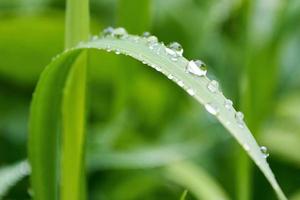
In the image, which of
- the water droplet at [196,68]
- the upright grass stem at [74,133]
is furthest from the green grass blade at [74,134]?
the water droplet at [196,68]

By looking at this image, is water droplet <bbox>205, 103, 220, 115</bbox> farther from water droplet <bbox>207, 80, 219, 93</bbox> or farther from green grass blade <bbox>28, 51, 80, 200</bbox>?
green grass blade <bbox>28, 51, 80, 200</bbox>

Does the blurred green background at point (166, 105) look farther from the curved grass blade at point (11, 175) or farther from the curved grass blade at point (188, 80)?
the curved grass blade at point (188, 80)

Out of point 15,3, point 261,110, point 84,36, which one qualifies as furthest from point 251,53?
point 15,3

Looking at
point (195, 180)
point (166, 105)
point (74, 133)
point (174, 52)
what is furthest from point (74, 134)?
point (166, 105)

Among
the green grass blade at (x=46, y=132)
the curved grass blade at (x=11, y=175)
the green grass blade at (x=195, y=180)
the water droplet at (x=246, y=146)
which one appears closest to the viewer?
the water droplet at (x=246, y=146)

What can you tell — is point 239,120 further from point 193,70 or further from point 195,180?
point 195,180

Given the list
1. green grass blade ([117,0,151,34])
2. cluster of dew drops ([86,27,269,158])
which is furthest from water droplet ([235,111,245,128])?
green grass blade ([117,0,151,34])

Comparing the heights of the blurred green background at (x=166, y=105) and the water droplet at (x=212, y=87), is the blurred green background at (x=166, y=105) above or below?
above
